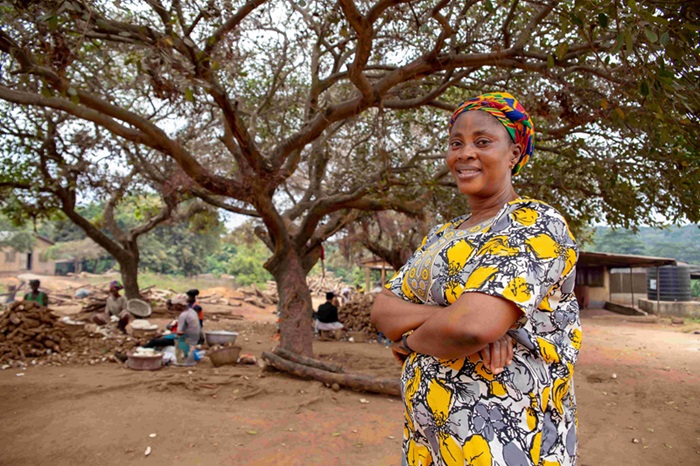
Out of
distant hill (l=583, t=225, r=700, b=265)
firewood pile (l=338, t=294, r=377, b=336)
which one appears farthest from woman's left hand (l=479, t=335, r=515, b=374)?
distant hill (l=583, t=225, r=700, b=265)

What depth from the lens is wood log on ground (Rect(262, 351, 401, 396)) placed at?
20.9 ft

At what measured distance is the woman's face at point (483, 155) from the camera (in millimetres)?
1534

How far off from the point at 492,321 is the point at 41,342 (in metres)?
9.79

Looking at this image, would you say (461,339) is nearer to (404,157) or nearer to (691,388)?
(691,388)

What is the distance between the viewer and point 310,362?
23.6 feet

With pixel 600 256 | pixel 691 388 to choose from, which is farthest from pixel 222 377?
pixel 600 256

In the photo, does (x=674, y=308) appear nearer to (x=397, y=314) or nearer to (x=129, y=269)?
(x=129, y=269)

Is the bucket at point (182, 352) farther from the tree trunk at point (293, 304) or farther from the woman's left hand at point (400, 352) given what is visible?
the woman's left hand at point (400, 352)

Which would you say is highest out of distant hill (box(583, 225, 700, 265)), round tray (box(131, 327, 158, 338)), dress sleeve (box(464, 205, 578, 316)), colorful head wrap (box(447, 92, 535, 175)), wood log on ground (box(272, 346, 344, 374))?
distant hill (box(583, 225, 700, 265))

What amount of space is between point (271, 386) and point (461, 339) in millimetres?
5877

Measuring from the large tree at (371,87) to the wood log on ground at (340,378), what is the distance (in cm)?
116

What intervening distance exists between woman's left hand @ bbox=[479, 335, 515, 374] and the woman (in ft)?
0.08

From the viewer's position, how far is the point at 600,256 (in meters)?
18.7

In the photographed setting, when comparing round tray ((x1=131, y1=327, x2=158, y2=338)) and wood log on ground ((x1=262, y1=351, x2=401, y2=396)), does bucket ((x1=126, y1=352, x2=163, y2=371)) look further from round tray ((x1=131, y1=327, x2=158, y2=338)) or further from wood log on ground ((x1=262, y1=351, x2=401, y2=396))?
round tray ((x1=131, y1=327, x2=158, y2=338))
